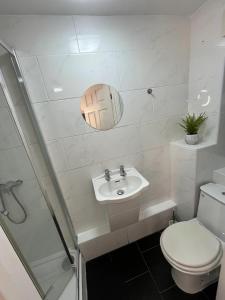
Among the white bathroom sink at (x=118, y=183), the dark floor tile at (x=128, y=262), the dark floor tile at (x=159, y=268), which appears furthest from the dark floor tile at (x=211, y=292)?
the white bathroom sink at (x=118, y=183)

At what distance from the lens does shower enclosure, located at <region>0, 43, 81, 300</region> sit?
1045 mm

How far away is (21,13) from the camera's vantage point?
3.32 ft

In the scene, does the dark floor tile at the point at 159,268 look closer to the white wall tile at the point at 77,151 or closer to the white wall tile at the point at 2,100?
the white wall tile at the point at 77,151

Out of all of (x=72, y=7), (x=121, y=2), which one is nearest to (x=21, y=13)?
(x=72, y=7)

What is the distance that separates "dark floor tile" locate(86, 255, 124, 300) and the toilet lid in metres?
0.60

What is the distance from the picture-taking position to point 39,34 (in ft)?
3.52

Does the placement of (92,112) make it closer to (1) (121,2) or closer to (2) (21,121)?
(2) (21,121)

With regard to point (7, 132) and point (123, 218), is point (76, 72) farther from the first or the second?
point (123, 218)

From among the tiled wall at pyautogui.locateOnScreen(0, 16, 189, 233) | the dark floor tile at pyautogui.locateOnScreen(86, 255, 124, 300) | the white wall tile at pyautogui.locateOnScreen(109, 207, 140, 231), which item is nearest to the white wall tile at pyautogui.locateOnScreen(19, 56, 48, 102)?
the tiled wall at pyautogui.locateOnScreen(0, 16, 189, 233)

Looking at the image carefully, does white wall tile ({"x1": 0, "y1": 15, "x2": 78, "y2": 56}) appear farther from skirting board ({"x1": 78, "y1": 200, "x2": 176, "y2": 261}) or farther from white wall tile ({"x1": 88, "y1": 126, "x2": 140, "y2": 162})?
skirting board ({"x1": 78, "y1": 200, "x2": 176, "y2": 261})

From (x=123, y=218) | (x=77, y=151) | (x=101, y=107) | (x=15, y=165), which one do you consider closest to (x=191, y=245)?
(x=123, y=218)

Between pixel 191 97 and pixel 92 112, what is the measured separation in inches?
39.7

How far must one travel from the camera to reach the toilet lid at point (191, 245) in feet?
3.52

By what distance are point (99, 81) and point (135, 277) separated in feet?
5.73
